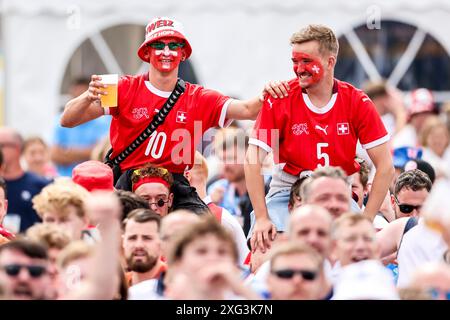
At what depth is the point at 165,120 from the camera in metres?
11.1

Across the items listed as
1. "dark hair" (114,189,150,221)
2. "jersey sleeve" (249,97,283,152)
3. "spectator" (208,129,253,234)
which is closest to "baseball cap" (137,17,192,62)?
"jersey sleeve" (249,97,283,152)

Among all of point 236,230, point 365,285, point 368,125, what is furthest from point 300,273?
point 236,230

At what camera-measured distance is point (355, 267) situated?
323 inches

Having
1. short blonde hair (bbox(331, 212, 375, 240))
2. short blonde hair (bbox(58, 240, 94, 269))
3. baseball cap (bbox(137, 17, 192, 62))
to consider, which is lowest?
short blonde hair (bbox(58, 240, 94, 269))

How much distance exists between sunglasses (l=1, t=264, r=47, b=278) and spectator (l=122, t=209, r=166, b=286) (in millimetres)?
1619

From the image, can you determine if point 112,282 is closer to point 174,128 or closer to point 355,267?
point 355,267

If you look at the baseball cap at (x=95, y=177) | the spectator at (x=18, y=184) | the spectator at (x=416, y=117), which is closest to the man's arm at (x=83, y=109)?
the baseball cap at (x=95, y=177)

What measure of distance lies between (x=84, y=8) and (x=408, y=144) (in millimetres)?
5461

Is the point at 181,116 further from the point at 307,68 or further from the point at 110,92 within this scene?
the point at 307,68

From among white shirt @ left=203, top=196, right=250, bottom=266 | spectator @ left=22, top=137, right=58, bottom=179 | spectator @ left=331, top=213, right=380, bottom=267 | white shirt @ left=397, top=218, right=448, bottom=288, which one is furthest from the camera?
spectator @ left=22, top=137, right=58, bottom=179

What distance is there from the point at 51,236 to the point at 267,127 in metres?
2.36

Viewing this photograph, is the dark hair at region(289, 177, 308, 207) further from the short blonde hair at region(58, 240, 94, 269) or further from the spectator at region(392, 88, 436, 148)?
the spectator at region(392, 88, 436, 148)

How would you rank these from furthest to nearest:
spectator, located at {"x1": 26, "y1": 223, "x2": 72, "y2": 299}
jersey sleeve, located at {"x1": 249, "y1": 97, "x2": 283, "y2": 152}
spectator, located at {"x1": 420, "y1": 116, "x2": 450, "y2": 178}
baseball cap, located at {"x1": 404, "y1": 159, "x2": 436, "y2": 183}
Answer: spectator, located at {"x1": 420, "y1": 116, "x2": 450, "y2": 178}
baseball cap, located at {"x1": 404, "y1": 159, "x2": 436, "y2": 183}
jersey sleeve, located at {"x1": 249, "y1": 97, "x2": 283, "y2": 152}
spectator, located at {"x1": 26, "y1": 223, "x2": 72, "y2": 299}

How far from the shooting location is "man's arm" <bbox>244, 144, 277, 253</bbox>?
1035 cm
